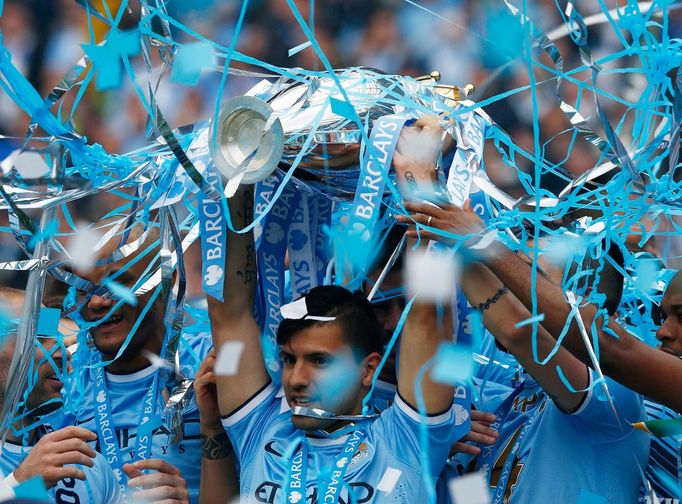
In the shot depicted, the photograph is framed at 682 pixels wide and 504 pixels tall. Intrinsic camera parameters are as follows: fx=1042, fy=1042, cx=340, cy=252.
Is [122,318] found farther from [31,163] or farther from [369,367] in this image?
[31,163]

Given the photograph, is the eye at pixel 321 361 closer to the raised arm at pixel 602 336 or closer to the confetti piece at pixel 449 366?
the confetti piece at pixel 449 366

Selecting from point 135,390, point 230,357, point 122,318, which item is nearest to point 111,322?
point 122,318

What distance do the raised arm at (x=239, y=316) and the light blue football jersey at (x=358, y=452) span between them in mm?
52

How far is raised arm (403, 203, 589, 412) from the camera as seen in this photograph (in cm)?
244

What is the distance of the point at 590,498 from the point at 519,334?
0.45 metres

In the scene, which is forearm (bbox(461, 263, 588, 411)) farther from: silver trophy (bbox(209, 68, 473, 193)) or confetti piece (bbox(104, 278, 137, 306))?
confetti piece (bbox(104, 278, 137, 306))

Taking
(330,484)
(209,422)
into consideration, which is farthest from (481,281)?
(209,422)

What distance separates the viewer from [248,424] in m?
2.77

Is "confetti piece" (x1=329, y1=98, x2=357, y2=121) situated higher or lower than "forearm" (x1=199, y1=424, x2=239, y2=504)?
higher

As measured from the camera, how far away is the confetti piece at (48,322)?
2.59m

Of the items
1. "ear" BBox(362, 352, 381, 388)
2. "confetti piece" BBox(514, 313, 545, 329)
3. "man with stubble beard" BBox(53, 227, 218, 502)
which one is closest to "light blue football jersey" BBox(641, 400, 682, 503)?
"confetti piece" BBox(514, 313, 545, 329)

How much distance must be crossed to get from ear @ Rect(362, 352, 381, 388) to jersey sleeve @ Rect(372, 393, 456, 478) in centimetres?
21

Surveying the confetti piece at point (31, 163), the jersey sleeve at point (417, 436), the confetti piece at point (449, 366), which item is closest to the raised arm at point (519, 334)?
the confetti piece at point (449, 366)

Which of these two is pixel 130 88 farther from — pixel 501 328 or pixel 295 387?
pixel 501 328
